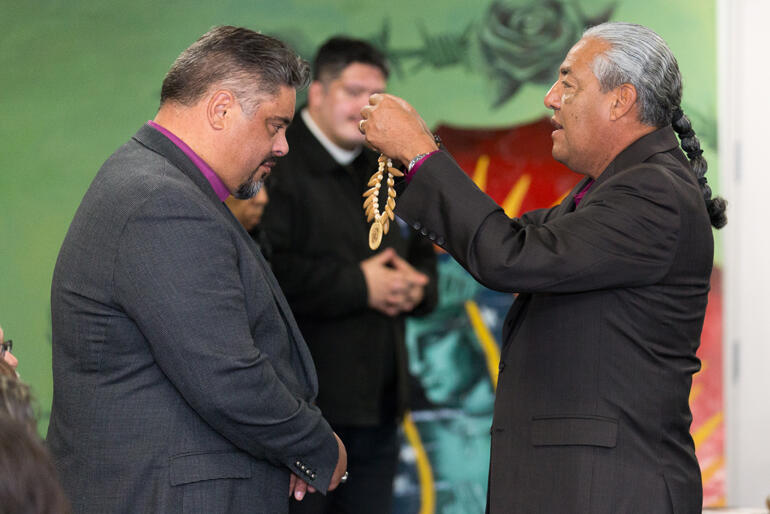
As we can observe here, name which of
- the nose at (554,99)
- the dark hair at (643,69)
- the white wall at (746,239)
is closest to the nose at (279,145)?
the nose at (554,99)

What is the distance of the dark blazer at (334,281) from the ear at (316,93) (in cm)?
9

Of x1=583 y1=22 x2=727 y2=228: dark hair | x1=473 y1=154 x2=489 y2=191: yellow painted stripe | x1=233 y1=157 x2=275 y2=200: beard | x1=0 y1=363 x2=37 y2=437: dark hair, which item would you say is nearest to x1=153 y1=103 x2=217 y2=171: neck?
x1=233 y1=157 x2=275 y2=200: beard

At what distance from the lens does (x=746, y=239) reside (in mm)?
4500

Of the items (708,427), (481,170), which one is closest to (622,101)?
(481,170)

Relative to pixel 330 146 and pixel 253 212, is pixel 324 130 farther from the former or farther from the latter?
pixel 253 212

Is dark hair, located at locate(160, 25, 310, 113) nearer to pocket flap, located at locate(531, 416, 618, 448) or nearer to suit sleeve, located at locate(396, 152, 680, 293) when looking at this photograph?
suit sleeve, located at locate(396, 152, 680, 293)

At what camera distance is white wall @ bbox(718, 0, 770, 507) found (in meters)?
4.45

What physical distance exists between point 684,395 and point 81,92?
2692 millimetres

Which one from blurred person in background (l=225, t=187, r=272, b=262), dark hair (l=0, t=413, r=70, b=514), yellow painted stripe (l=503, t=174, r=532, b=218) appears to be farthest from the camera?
yellow painted stripe (l=503, t=174, r=532, b=218)

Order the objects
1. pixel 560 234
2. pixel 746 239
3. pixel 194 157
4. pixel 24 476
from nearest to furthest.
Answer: pixel 24 476, pixel 560 234, pixel 194 157, pixel 746 239

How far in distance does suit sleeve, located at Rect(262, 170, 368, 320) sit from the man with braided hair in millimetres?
1491

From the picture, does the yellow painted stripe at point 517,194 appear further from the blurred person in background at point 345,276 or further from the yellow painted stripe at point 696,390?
the yellow painted stripe at point 696,390

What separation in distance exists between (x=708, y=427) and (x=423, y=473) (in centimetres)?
135

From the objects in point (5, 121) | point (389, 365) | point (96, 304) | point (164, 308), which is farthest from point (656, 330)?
point (5, 121)
